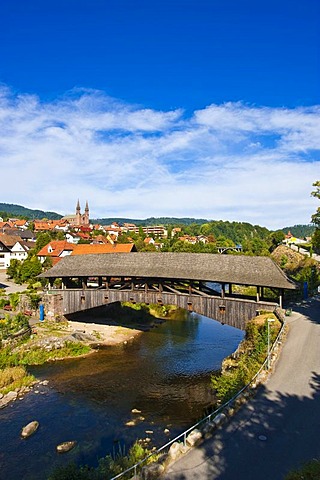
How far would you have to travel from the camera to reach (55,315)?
31875mm

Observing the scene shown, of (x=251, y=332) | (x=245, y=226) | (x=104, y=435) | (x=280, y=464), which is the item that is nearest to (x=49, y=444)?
(x=104, y=435)

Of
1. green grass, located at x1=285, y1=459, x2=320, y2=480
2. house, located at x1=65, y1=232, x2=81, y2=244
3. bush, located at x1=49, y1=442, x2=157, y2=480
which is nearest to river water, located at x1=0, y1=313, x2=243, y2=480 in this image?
bush, located at x1=49, y1=442, x2=157, y2=480

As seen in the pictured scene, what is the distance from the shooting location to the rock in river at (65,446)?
14.6 metres

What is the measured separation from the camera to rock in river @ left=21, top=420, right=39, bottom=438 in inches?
618

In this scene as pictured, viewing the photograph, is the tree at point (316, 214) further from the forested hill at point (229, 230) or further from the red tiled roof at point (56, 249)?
the forested hill at point (229, 230)

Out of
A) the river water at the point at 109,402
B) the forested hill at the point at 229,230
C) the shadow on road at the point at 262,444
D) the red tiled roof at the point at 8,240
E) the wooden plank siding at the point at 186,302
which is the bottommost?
the river water at the point at 109,402

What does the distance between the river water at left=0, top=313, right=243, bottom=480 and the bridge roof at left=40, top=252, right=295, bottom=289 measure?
5888mm

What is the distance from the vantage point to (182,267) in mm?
26203

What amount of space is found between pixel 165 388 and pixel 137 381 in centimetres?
191

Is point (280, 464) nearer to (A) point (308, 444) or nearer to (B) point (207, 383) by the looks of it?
(A) point (308, 444)

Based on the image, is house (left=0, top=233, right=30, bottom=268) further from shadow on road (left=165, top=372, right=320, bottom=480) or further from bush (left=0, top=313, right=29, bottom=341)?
shadow on road (left=165, top=372, right=320, bottom=480)

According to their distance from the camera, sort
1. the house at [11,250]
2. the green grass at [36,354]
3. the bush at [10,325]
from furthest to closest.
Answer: the house at [11,250] < the bush at [10,325] < the green grass at [36,354]

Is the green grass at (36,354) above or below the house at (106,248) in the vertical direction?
below

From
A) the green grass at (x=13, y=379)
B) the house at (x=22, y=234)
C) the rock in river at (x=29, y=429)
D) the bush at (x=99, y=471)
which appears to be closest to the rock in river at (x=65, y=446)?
the rock in river at (x=29, y=429)
